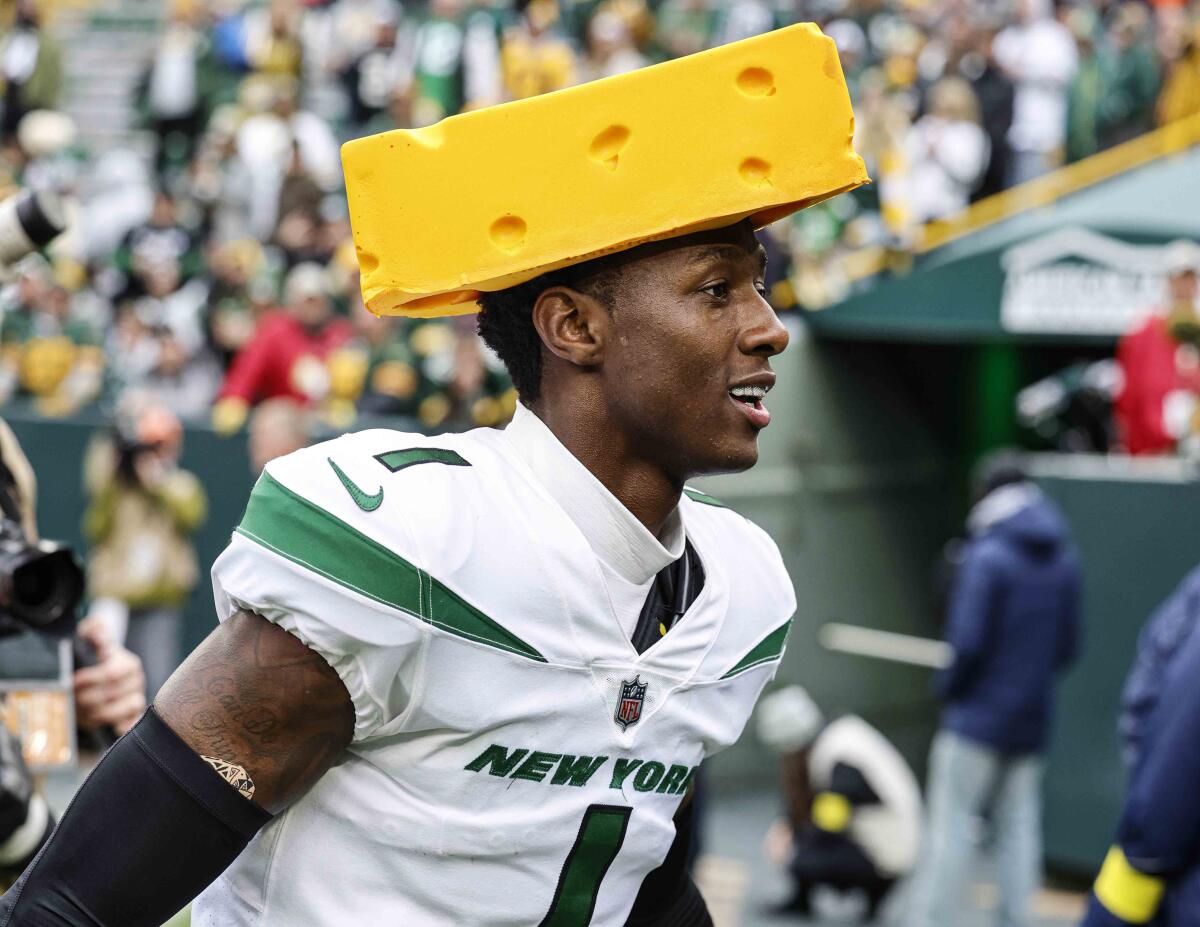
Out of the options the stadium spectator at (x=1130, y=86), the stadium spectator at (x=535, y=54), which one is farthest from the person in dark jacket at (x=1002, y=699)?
the stadium spectator at (x=535, y=54)

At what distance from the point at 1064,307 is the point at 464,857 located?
8021mm

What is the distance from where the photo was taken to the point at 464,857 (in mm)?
1955

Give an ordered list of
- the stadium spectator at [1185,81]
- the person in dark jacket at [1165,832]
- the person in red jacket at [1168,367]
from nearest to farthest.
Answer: the person in dark jacket at [1165,832], the person in red jacket at [1168,367], the stadium spectator at [1185,81]

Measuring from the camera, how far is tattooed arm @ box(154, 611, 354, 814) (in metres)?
1.82

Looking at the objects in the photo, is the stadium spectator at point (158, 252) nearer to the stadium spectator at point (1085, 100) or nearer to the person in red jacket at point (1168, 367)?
the stadium spectator at point (1085, 100)

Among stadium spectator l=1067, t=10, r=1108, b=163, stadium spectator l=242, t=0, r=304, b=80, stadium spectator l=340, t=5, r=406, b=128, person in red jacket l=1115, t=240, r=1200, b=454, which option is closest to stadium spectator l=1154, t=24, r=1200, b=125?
stadium spectator l=1067, t=10, r=1108, b=163

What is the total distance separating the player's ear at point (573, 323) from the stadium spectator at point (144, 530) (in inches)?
262

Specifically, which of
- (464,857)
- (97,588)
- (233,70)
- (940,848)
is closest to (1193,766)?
(464,857)

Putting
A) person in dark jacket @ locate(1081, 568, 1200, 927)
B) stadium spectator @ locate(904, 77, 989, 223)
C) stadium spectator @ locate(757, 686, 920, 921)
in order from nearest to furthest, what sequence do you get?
person in dark jacket @ locate(1081, 568, 1200, 927), stadium spectator @ locate(757, 686, 920, 921), stadium spectator @ locate(904, 77, 989, 223)

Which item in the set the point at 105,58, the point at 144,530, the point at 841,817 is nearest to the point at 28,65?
the point at 105,58

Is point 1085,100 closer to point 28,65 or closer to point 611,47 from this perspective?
point 611,47

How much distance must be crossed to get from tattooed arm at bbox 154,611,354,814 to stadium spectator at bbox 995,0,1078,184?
10.4 meters

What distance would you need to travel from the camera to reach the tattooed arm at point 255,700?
71.7 inches

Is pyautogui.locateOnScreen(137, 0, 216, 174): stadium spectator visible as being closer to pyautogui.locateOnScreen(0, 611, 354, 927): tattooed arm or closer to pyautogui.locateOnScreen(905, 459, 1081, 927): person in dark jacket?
pyautogui.locateOnScreen(905, 459, 1081, 927): person in dark jacket
